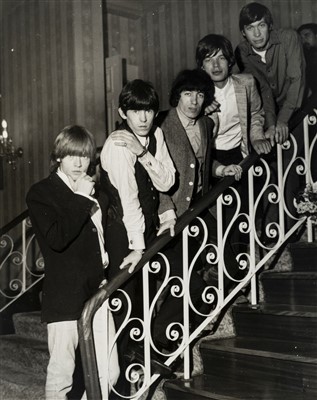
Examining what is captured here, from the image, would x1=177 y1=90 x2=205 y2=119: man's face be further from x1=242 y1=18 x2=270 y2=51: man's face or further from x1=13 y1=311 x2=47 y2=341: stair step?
x1=13 y1=311 x2=47 y2=341: stair step

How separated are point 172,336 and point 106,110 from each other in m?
3.26

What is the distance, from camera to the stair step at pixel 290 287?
3031 mm

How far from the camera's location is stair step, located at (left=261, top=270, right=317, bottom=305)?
3.03 metres

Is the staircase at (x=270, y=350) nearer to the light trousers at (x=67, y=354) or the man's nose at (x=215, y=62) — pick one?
the light trousers at (x=67, y=354)

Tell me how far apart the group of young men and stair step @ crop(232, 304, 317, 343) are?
0.75 feet

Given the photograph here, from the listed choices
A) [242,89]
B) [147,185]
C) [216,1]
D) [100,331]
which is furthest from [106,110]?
[100,331]

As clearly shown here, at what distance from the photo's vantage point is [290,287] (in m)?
3.13

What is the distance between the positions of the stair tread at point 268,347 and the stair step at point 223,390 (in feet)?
0.46

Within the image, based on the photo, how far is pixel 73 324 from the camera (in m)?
2.54

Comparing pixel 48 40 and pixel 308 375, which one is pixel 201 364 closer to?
pixel 308 375

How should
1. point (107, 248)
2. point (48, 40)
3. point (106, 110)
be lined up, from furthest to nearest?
point (48, 40)
point (106, 110)
point (107, 248)

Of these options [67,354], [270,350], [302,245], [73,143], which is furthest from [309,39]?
[67,354]

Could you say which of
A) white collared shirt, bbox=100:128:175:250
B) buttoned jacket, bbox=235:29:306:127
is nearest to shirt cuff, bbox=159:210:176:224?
white collared shirt, bbox=100:128:175:250

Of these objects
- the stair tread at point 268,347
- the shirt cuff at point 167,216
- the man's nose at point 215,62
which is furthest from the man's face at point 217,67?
the stair tread at point 268,347
